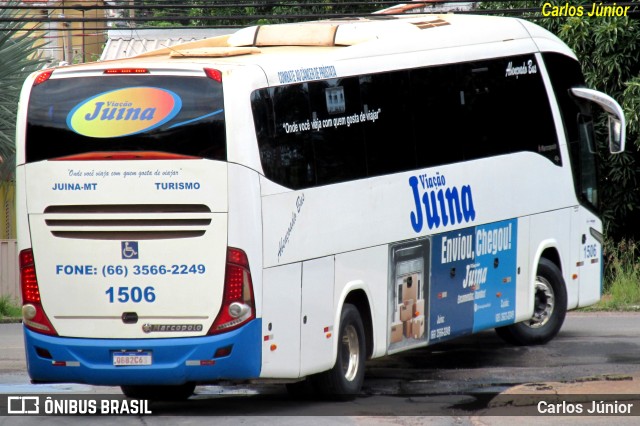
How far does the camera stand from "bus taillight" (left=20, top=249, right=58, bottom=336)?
10.6m

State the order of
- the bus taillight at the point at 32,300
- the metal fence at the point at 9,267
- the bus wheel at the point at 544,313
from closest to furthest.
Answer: the bus taillight at the point at 32,300, the bus wheel at the point at 544,313, the metal fence at the point at 9,267

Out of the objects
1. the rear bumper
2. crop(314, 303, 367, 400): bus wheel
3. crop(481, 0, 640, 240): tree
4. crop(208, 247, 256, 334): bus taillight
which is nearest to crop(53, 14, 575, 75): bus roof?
crop(208, 247, 256, 334): bus taillight

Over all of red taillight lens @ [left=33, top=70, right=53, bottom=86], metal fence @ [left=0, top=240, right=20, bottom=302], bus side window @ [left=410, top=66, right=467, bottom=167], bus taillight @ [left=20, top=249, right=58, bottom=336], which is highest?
red taillight lens @ [left=33, top=70, right=53, bottom=86]

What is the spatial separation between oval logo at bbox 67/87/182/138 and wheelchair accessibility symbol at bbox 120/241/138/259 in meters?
0.90

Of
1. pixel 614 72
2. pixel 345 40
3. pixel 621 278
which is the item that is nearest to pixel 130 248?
pixel 345 40

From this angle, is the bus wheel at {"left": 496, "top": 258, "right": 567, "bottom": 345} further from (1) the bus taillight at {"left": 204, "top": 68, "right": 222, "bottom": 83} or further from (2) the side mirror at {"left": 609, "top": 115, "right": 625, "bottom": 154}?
(1) the bus taillight at {"left": 204, "top": 68, "right": 222, "bottom": 83}

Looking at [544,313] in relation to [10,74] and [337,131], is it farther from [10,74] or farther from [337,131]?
[10,74]

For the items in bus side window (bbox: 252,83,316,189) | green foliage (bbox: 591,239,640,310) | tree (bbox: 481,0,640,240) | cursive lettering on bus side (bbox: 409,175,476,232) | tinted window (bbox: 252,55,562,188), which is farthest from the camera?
tree (bbox: 481,0,640,240)

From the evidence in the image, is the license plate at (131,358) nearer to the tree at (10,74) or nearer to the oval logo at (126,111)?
the oval logo at (126,111)

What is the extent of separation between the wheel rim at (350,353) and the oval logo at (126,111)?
2.85m

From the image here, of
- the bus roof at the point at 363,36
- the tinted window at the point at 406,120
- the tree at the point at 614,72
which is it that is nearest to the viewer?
the tinted window at the point at 406,120

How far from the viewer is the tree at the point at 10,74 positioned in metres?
21.0

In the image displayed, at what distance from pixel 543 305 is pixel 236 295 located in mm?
6145

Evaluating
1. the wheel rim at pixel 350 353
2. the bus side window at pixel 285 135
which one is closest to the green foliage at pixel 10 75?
the wheel rim at pixel 350 353
